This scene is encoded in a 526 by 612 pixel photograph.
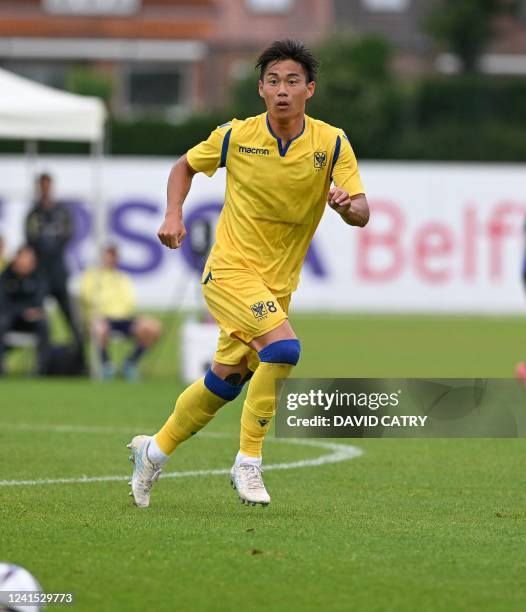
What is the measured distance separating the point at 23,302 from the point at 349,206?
10.2m

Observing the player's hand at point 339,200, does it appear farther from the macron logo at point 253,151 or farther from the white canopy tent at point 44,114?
the white canopy tent at point 44,114

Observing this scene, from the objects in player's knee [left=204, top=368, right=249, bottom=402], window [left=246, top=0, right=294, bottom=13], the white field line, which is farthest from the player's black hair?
window [left=246, top=0, right=294, bottom=13]

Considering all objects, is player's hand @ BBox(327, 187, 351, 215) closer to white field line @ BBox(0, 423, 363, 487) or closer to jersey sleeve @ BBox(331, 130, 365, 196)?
jersey sleeve @ BBox(331, 130, 365, 196)

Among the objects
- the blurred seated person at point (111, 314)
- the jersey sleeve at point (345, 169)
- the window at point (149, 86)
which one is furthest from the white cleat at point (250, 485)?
the window at point (149, 86)

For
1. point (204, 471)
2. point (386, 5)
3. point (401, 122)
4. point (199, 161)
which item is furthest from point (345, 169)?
point (386, 5)

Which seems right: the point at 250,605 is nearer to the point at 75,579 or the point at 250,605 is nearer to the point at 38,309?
the point at 75,579

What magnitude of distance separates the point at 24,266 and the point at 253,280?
9.68 m

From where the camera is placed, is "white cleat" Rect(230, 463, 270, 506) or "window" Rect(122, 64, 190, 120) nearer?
"white cleat" Rect(230, 463, 270, 506)

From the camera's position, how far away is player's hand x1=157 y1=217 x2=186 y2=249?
743cm

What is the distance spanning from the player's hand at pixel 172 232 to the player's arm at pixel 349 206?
2.35 feet

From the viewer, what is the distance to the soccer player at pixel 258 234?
24.7 ft

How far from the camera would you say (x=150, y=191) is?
26.5m

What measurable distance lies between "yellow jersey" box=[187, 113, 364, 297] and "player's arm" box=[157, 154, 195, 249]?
67mm

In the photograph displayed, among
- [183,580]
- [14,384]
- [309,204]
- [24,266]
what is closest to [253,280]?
[309,204]
